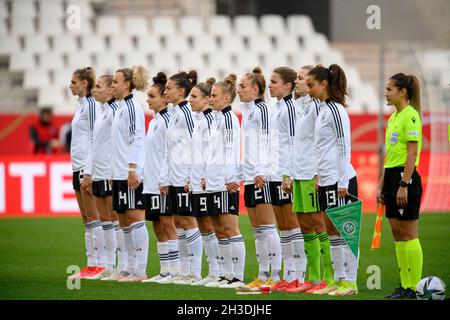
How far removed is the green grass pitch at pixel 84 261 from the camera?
34.7 feet

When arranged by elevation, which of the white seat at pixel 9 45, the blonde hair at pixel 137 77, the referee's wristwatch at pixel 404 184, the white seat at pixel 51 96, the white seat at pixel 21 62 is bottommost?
the referee's wristwatch at pixel 404 184

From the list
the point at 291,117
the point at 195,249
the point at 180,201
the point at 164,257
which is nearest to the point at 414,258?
the point at 291,117

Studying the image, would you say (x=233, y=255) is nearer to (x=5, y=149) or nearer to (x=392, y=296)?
(x=392, y=296)

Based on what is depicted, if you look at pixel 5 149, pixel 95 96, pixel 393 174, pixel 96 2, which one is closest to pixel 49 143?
Result: pixel 5 149

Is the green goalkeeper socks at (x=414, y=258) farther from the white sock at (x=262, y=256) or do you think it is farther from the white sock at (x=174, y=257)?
the white sock at (x=174, y=257)

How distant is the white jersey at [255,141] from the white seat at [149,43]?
16475 mm

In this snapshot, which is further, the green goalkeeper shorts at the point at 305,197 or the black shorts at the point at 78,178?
the black shorts at the point at 78,178

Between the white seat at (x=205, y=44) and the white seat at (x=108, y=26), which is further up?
the white seat at (x=108, y=26)

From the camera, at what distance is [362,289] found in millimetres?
10906

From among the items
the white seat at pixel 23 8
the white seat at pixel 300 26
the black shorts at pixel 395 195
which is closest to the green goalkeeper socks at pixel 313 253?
the black shorts at pixel 395 195

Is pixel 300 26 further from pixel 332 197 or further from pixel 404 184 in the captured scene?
pixel 404 184

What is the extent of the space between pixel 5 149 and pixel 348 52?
11162 millimetres

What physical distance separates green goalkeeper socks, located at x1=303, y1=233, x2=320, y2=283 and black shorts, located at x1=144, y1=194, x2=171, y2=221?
1842mm

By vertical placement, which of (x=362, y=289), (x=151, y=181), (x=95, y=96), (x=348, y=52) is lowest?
(x=362, y=289)
